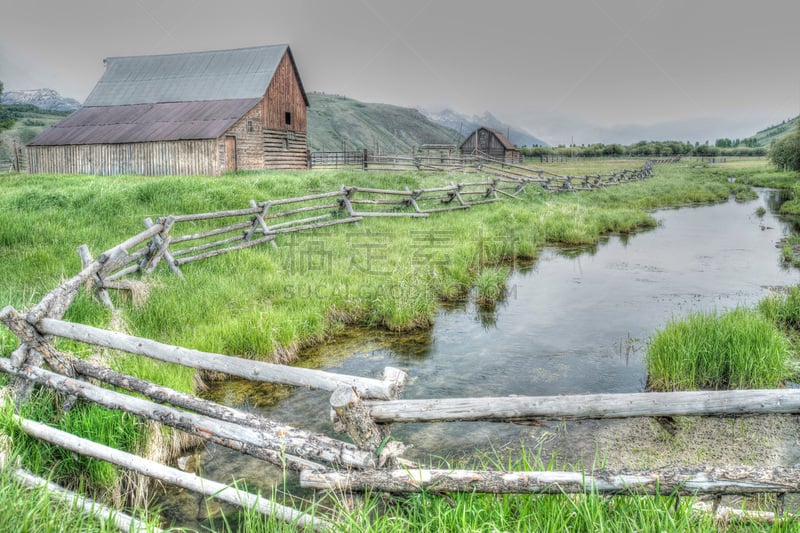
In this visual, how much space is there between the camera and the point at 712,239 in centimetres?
1697

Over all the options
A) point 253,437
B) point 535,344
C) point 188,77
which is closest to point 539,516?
point 253,437

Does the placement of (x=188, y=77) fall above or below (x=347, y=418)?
above

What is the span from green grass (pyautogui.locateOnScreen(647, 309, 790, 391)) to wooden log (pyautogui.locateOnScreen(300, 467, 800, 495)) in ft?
10.1

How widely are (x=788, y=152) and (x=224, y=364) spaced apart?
2240 inches

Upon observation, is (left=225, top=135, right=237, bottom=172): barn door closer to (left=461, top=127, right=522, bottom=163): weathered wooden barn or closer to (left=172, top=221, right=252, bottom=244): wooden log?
(left=172, top=221, right=252, bottom=244): wooden log

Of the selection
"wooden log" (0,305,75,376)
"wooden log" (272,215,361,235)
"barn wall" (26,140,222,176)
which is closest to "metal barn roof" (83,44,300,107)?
"barn wall" (26,140,222,176)

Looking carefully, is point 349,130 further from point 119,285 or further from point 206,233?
point 119,285

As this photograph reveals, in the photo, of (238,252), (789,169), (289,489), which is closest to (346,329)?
(238,252)

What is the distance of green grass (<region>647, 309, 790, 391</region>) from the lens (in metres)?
5.64

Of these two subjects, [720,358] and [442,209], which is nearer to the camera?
[720,358]

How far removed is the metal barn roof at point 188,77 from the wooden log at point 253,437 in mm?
28307

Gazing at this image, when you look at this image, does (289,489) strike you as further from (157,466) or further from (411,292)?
(411,292)

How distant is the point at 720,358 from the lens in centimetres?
580

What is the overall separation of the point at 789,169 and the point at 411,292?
5581 cm
